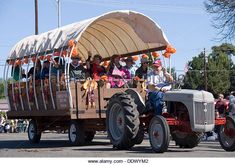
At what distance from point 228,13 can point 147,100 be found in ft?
41.5

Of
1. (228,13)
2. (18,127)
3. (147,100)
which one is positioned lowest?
(18,127)

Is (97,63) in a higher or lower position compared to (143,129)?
higher

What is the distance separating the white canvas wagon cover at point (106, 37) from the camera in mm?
13250

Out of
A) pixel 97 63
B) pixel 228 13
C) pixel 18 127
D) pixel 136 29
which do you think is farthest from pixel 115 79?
pixel 18 127

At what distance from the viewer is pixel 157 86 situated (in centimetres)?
1134

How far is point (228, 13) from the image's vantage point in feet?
75.0

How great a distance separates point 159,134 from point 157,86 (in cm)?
140

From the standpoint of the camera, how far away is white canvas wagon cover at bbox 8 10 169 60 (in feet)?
43.5

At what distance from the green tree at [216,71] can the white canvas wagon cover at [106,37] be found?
48322 millimetres

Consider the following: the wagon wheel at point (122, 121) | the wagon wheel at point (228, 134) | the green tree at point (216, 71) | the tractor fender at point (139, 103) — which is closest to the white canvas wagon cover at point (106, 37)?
the wagon wheel at point (122, 121)

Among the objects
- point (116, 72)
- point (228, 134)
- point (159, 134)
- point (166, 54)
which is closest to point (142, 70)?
point (116, 72)

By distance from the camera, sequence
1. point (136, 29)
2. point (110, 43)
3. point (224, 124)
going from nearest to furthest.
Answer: point (224, 124) < point (136, 29) < point (110, 43)

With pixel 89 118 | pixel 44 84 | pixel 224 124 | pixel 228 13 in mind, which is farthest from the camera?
pixel 228 13

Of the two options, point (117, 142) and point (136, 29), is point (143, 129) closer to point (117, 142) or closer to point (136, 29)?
point (117, 142)
